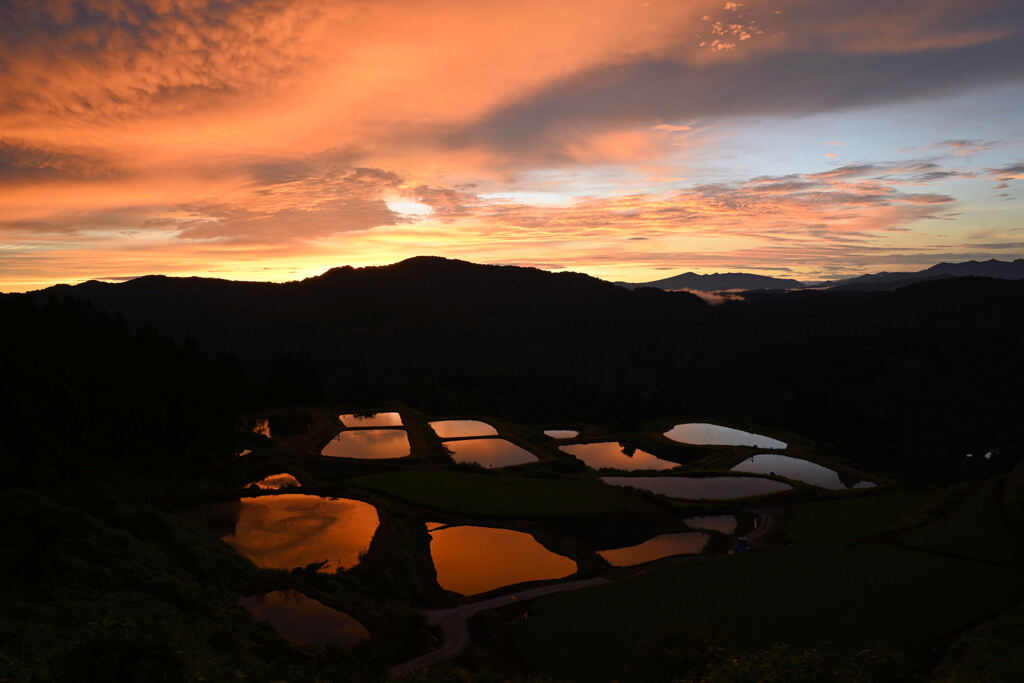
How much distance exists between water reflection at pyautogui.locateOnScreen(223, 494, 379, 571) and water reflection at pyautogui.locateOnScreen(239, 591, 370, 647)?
2.98 meters

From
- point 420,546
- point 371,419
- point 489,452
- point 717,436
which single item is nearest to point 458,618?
point 420,546

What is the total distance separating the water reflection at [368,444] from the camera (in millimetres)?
45844

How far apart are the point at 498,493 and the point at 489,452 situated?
44.7ft

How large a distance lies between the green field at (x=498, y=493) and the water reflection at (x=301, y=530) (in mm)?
3376

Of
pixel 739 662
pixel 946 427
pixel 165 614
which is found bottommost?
pixel 946 427

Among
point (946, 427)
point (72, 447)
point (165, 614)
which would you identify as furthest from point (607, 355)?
point (165, 614)

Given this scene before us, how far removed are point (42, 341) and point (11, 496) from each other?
20895mm

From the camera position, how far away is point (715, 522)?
32281 mm

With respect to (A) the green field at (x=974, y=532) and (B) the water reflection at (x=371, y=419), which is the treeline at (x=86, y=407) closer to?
(B) the water reflection at (x=371, y=419)

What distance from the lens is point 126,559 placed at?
19156 millimetres

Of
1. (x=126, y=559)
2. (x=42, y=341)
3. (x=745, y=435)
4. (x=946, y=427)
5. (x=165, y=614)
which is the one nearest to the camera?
(x=165, y=614)

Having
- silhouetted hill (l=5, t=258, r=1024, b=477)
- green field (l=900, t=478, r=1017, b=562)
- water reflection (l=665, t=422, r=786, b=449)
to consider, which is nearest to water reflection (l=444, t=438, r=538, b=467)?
water reflection (l=665, t=422, r=786, b=449)

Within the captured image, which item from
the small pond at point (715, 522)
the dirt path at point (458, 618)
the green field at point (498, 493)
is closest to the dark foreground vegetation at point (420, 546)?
the green field at point (498, 493)

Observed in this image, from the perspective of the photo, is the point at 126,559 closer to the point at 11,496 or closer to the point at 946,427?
the point at 11,496
